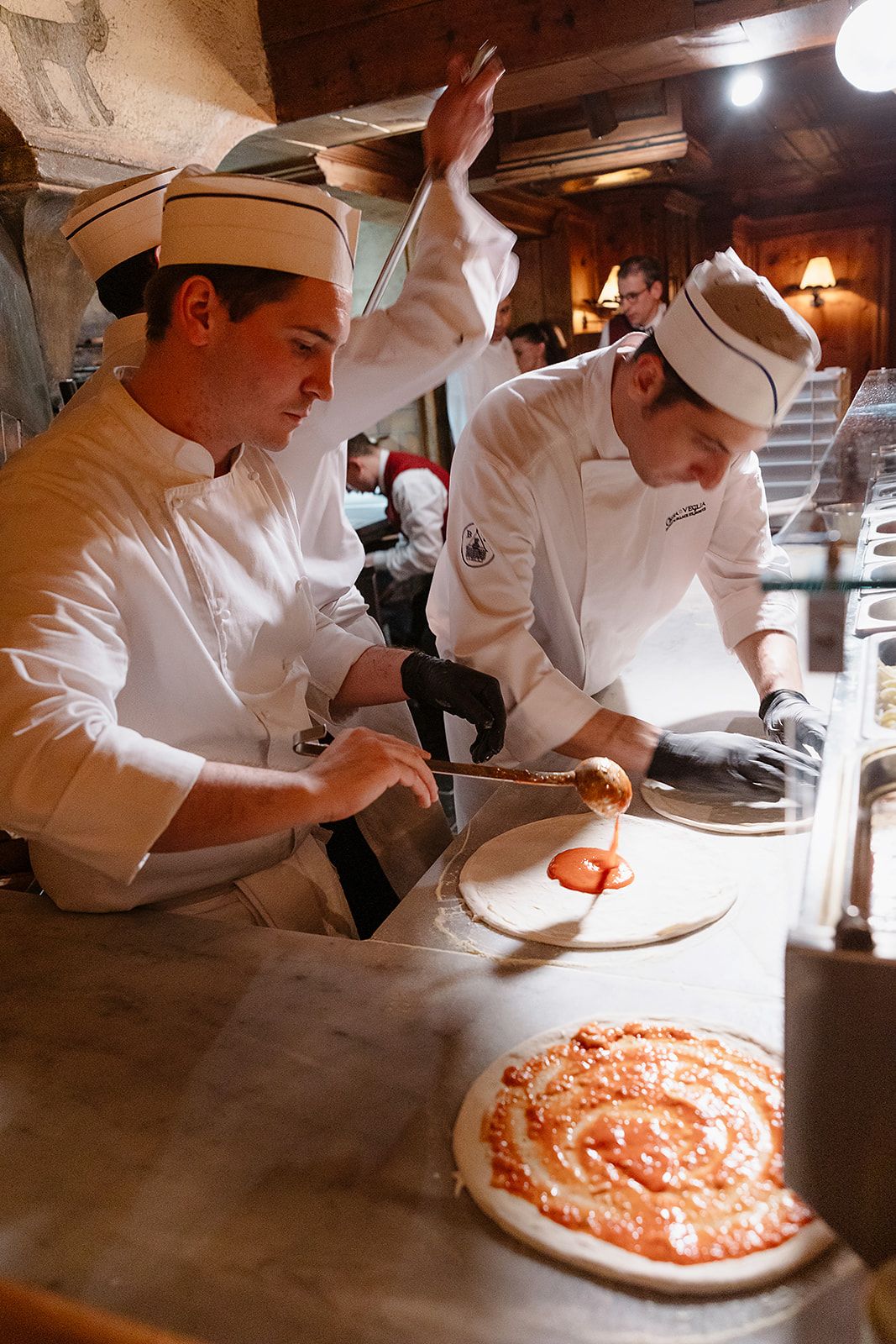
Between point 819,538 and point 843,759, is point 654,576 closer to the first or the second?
point 843,759

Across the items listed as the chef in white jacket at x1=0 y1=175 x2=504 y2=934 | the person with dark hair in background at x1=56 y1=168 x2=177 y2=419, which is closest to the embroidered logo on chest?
the chef in white jacket at x1=0 y1=175 x2=504 y2=934

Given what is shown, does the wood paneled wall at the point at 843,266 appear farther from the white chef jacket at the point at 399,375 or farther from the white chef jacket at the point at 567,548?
the white chef jacket at the point at 399,375

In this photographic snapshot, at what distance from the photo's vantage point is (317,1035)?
4.41ft

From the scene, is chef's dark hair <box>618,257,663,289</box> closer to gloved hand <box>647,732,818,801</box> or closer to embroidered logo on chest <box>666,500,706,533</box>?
embroidered logo on chest <box>666,500,706,533</box>

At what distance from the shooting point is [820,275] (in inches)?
393

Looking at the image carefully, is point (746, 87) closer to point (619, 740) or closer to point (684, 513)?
point (684, 513)

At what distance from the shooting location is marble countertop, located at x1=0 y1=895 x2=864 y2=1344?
36.7 inches

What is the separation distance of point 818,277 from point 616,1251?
1076 centimetres

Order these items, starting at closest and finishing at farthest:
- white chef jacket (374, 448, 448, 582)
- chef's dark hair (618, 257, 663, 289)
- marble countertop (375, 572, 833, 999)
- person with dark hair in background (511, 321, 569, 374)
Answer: marble countertop (375, 572, 833, 999) → white chef jacket (374, 448, 448, 582) → chef's dark hair (618, 257, 663, 289) → person with dark hair in background (511, 321, 569, 374)

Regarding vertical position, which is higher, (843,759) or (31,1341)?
(843,759)

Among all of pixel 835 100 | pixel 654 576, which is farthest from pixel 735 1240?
pixel 835 100

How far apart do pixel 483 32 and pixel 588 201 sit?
6584 millimetres

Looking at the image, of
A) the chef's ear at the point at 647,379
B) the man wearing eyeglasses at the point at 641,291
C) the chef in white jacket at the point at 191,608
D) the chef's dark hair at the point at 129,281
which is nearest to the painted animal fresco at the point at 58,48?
the chef's dark hair at the point at 129,281

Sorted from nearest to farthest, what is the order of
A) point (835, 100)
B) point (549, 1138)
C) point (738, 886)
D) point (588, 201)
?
point (549, 1138) < point (738, 886) < point (835, 100) < point (588, 201)
